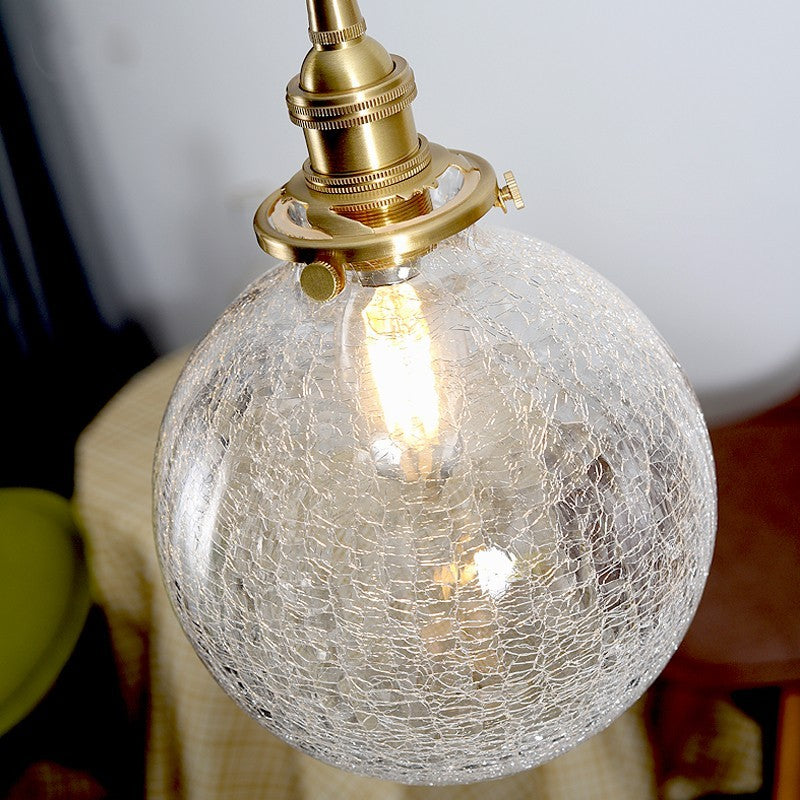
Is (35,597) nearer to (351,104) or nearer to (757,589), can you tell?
(757,589)

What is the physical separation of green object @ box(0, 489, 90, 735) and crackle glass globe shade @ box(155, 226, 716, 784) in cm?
70

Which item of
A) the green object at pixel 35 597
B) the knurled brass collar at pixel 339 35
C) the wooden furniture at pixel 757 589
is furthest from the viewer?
the green object at pixel 35 597

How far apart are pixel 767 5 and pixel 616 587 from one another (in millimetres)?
559

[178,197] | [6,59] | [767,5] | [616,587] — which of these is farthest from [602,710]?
[6,59]

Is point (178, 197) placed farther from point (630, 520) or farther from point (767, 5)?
point (630, 520)

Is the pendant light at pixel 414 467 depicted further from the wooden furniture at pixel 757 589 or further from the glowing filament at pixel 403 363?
the wooden furniture at pixel 757 589

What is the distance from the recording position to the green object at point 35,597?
36.7 inches

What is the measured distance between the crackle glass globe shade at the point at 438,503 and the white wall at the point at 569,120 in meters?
0.47

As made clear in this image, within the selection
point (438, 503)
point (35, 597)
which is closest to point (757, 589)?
point (438, 503)

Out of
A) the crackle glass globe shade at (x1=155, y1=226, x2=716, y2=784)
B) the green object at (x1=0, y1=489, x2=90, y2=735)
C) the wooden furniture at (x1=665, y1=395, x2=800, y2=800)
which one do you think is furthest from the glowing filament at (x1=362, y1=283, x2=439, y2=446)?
the green object at (x1=0, y1=489, x2=90, y2=735)

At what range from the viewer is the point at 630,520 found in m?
0.30

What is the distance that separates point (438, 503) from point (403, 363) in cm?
5

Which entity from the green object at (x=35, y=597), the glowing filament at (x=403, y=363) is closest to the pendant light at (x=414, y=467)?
the glowing filament at (x=403, y=363)

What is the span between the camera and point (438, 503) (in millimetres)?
287
